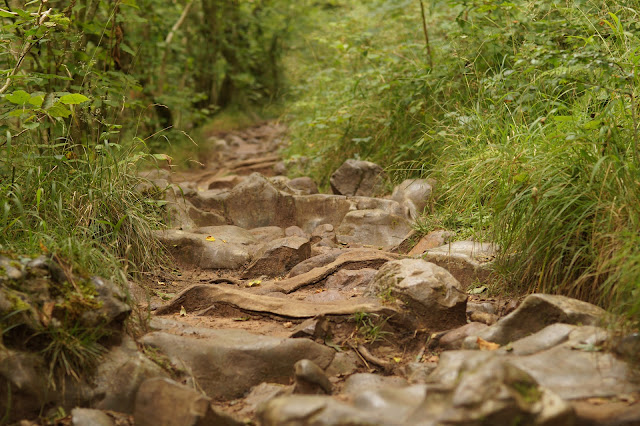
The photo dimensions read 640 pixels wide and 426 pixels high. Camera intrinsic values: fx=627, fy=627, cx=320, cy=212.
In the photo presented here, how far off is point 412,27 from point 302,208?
4.12 m

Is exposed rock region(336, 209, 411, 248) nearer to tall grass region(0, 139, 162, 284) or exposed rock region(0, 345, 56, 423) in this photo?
tall grass region(0, 139, 162, 284)

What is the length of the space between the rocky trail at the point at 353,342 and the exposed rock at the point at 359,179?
686mm

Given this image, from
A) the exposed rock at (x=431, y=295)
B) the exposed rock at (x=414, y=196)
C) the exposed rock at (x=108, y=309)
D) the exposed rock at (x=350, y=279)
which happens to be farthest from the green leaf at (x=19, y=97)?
the exposed rock at (x=414, y=196)

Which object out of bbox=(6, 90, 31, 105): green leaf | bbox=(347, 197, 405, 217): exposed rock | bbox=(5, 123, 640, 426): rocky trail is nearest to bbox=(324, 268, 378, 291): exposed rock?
bbox=(5, 123, 640, 426): rocky trail

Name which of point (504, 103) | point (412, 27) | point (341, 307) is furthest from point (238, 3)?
point (341, 307)

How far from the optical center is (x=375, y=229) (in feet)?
16.5

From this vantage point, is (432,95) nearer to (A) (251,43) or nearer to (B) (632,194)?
(B) (632,194)

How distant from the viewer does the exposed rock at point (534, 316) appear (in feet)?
9.01

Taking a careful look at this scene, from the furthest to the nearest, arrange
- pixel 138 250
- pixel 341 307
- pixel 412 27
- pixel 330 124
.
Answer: pixel 412 27 → pixel 330 124 → pixel 138 250 → pixel 341 307

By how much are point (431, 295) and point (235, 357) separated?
1027 millimetres

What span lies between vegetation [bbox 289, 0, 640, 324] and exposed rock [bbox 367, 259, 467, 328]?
0.42 metres

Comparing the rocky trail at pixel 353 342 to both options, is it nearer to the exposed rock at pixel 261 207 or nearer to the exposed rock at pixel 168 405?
the exposed rock at pixel 168 405

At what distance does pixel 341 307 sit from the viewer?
10.8 feet

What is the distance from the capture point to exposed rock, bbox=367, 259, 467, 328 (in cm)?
316
